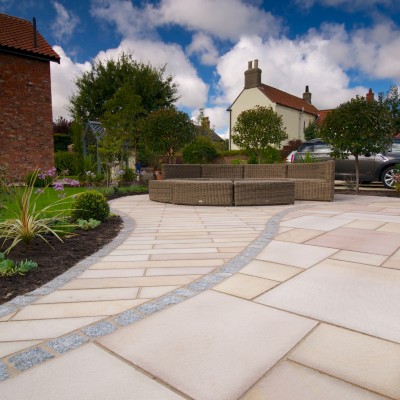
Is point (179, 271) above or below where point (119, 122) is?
below

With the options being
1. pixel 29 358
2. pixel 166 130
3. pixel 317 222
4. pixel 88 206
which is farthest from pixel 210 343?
pixel 166 130

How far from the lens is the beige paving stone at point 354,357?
4.00 ft

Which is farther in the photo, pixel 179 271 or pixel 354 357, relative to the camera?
pixel 179 271

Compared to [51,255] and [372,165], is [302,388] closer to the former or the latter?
[51,255]

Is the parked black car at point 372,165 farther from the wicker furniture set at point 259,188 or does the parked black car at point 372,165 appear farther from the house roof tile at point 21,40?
the house roof tile at point 21,40

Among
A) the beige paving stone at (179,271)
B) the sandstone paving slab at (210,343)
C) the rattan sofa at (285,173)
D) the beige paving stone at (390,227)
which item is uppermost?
the rattan sofa at (285,173)

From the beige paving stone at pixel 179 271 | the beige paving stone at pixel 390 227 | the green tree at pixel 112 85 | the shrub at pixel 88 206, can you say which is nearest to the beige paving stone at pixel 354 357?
the beige paving stone at pixel 179 271

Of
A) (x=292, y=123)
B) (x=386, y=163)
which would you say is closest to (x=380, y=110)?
(x=386, y=163)

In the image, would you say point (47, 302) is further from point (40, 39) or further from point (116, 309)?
point (40, 39)

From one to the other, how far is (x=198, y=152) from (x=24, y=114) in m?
7.85

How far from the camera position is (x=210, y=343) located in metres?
1.49

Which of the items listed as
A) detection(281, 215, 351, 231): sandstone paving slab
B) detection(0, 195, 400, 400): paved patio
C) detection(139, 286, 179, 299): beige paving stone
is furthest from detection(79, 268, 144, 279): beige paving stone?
detection(281, 215, 351, 231): sandstone paving slab

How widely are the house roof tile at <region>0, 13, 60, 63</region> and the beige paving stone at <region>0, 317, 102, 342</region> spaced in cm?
1234

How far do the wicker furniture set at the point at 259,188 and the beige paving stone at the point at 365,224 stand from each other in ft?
6.84
